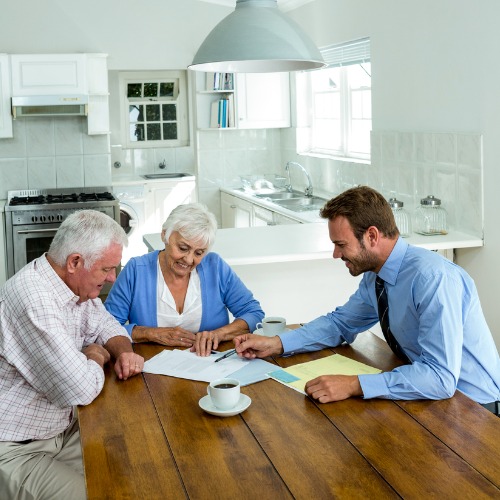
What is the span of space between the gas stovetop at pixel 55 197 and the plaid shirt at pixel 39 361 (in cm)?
406

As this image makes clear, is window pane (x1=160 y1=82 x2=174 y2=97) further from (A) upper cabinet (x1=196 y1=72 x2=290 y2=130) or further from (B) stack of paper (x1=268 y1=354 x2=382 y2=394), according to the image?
(B) stack of paper (x1=268 y1=354 x2=382 y2=394)

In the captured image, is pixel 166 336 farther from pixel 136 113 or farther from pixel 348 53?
pixel 136 113

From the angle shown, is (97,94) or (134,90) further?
(134,90)

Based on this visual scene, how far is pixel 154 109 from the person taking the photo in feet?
26.9

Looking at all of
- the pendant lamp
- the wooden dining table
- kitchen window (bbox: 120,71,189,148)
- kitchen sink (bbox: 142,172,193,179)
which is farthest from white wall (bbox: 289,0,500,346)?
kitchen window (bbox: 120,71,189,148)

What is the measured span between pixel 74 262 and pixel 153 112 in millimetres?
6096

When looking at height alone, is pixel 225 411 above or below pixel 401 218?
below

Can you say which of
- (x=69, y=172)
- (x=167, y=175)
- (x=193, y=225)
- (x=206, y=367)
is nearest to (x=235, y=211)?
(x=167, y=175)

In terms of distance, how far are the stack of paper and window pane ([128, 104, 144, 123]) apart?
6.14 meters

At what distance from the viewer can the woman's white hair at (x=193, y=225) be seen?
114 inches

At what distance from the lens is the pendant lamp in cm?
274

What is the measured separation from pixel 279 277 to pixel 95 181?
3338 mm

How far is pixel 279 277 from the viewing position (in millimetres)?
4262

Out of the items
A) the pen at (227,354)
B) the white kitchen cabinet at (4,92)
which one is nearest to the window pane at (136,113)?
the white kitchen cabinet at (4,92)
